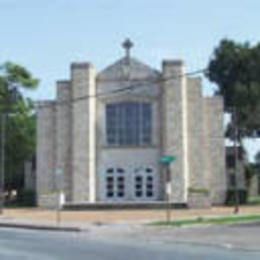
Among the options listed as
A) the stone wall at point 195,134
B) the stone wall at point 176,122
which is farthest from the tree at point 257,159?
the stone wall at point 176,122

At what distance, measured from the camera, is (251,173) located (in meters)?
84.6

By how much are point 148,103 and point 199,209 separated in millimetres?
10366

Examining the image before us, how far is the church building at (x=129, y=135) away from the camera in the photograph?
66.5 metres

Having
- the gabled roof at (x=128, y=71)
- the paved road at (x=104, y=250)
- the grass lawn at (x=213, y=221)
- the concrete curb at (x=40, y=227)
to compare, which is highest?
the gabled roof at (x=128, y=71)

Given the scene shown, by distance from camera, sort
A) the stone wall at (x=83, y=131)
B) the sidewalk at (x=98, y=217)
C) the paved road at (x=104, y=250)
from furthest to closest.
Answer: the stone wall at (x=83, y=131) → the sidewalk at (x=98, y=217) → the paved road at (x=104, y=250)

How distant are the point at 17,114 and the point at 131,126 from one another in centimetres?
1389

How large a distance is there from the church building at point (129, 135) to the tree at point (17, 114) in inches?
364

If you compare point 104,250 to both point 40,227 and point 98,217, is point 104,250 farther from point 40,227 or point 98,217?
point 98,217

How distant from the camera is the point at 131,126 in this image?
67.5 meters

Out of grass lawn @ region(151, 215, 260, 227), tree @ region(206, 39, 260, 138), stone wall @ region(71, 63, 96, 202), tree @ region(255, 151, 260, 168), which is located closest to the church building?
stone wall @ region(71, 63, 96, 202)

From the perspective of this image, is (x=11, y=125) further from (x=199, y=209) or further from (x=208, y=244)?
(x=208, y=244)

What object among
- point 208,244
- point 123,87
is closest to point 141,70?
point 123,87

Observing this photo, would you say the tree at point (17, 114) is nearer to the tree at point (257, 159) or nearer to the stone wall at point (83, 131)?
the stone wall at point (83, 131)

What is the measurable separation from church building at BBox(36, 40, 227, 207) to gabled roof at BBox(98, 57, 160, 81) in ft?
0.24
